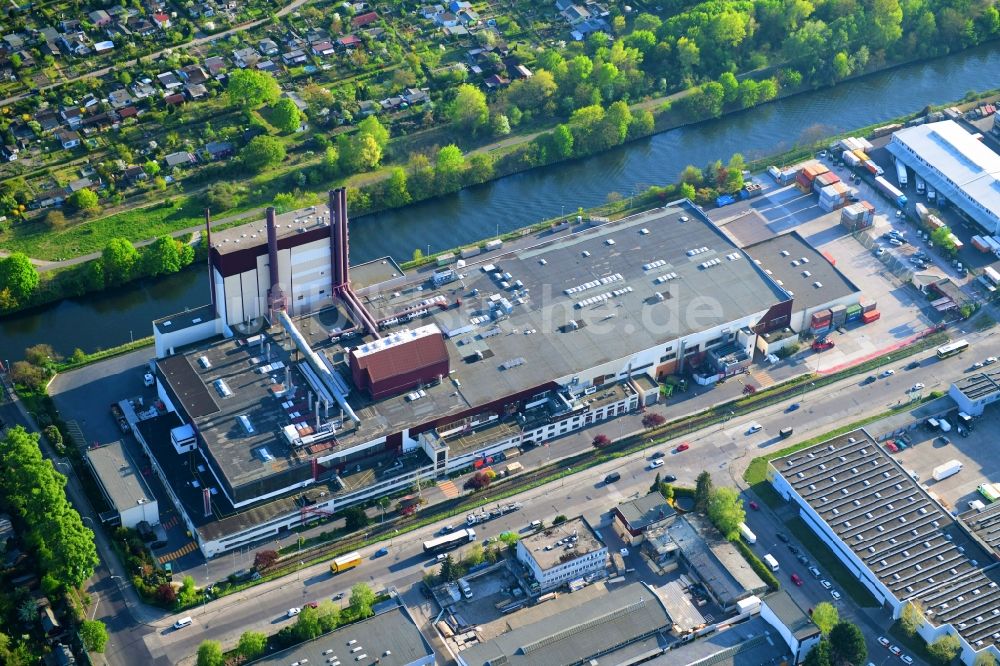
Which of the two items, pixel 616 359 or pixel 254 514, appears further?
pixel 616 359

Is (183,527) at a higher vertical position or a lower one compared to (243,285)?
lower

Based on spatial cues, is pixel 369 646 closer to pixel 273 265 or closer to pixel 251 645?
pixel 251 645

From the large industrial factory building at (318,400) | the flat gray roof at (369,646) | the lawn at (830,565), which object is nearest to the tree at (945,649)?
the lawn at (830,565)

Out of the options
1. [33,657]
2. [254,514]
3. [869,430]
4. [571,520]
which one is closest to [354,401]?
[254,514]

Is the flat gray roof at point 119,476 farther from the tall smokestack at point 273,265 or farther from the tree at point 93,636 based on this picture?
the tall smokestack at point 273,265

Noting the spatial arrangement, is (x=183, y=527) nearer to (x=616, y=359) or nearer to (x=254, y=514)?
(x=254, y=514)

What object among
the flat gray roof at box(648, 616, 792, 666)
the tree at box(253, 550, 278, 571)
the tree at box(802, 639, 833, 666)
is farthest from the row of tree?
the tree at box(802, 639, 833, 666)

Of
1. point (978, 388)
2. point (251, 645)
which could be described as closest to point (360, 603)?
point (251, 645)
